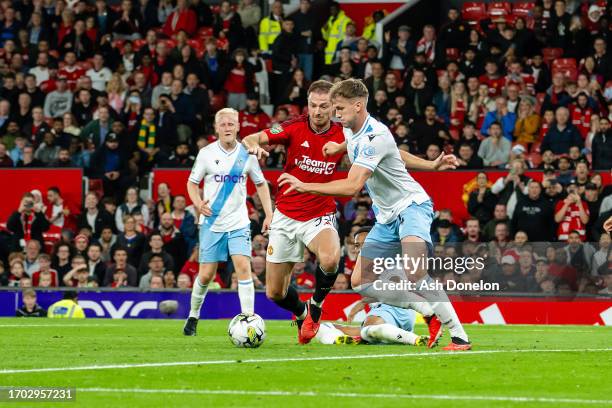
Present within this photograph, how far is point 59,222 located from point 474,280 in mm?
8310

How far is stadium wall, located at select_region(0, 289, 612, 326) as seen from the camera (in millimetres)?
19438

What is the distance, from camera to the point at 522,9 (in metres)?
28.4

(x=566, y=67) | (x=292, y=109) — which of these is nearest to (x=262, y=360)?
(x=292, y=109)

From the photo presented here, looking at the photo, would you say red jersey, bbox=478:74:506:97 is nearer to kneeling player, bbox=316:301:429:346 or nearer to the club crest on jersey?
the club crest on jersey

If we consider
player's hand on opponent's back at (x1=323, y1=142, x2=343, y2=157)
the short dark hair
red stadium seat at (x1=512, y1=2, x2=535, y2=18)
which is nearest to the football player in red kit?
the short dark hair

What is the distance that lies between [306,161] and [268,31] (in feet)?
52.3

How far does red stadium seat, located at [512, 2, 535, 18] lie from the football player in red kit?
52.6 ft

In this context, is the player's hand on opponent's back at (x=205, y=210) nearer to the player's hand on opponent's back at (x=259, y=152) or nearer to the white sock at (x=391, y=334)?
the player's hand on opponent's back at (x=259, y=152)

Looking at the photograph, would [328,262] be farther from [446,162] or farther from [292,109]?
[292,109]

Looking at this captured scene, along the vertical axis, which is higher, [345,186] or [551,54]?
[551,54]

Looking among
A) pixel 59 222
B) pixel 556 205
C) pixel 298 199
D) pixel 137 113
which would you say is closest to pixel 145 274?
pixel 59 222

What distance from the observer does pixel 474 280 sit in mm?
19766

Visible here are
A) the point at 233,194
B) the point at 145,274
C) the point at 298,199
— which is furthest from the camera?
the point at 145,274

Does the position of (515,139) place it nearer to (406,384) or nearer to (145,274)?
(145,274)
